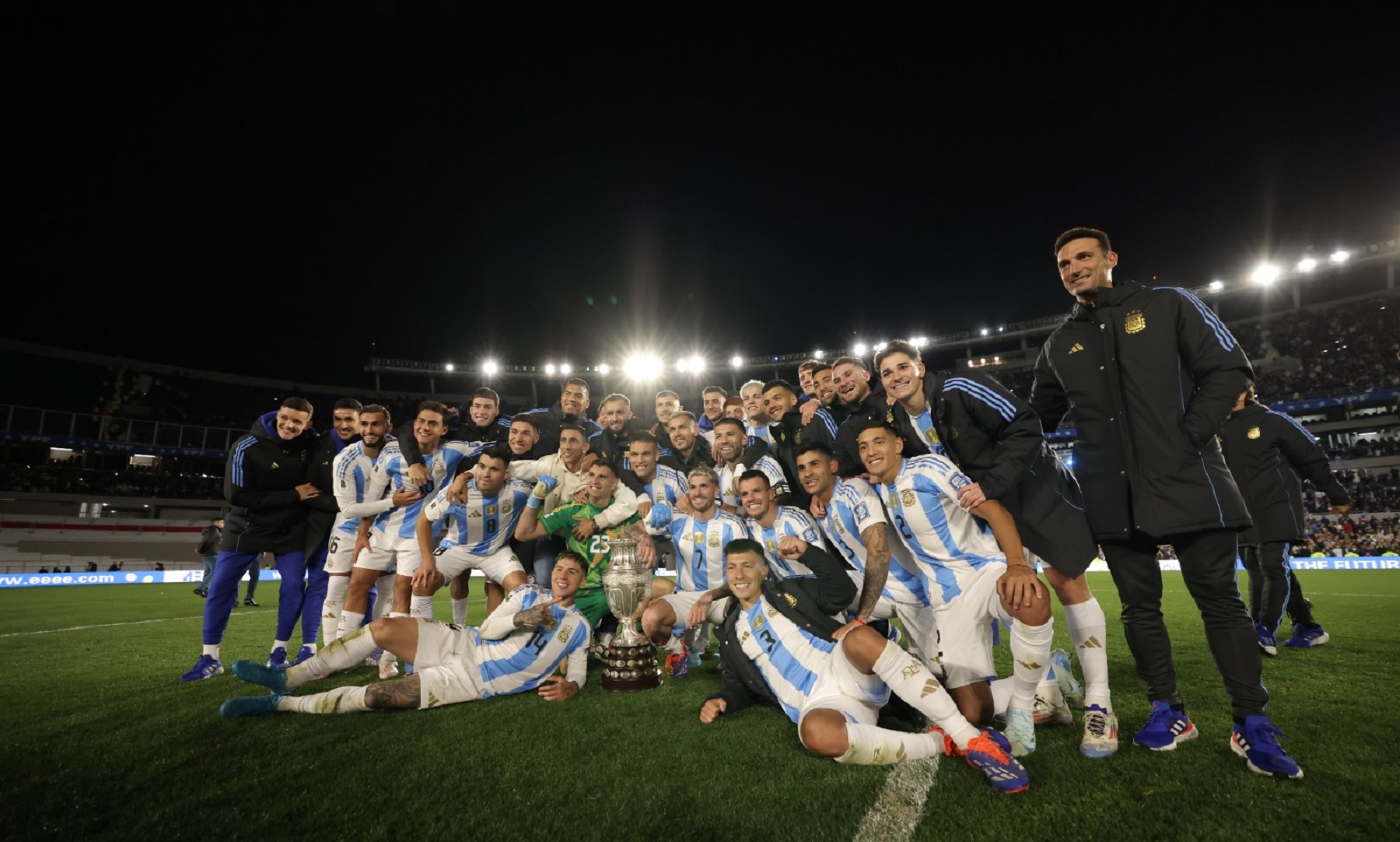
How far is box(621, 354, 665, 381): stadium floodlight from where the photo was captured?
3906 centimetres

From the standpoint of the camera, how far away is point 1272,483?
17.4ft

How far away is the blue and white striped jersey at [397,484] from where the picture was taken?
5.93 metres

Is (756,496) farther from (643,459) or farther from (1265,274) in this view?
(1265,274)

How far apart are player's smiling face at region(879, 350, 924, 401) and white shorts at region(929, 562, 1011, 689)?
114 cm

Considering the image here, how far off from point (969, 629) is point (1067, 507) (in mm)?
863

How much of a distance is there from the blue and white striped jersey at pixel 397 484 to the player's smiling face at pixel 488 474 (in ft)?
1.54

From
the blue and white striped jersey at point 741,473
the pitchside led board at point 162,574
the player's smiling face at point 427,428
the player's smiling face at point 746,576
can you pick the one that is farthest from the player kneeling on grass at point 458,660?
the pitchside led board at point 162,574

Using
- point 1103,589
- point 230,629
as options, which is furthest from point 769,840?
point 1103,589

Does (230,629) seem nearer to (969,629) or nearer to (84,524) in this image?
(969,629)

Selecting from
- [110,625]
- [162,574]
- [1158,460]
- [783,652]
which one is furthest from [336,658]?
[162,574]

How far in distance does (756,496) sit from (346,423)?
16.2ft

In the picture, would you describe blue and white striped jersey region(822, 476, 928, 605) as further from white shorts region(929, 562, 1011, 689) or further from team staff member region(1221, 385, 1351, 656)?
team staff member region(1221, 385, 1351, 656)

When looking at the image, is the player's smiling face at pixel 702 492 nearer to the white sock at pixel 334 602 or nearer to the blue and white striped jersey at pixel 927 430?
the blue and white striped jersey at pixel 927 430

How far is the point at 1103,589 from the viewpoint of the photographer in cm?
1348
